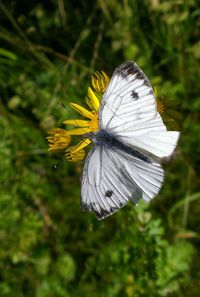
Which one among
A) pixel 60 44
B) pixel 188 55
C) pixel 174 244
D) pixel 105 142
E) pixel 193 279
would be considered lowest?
pixel 193 279

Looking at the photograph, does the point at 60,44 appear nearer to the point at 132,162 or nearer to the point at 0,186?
the point at 0,186

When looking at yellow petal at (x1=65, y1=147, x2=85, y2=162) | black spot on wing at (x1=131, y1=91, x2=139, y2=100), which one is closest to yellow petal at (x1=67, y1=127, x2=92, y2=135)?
yellow petal at (x1=65, y1=147, x2=85, y2=162)

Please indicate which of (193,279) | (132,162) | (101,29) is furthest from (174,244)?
(101,29)

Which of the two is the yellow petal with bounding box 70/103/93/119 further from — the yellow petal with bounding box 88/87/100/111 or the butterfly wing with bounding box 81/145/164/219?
the butterfly wing with bounding box 81/145/164/219

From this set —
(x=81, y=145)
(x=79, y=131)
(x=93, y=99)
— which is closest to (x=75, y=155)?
(x=81, y=145)

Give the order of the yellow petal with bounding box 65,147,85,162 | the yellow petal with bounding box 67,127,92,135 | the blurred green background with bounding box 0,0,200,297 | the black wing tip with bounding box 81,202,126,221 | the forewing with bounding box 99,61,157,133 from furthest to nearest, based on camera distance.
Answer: the blurred green background with bounding box 0,0,200,297, the yellow petal with bounding box 67,127,92,135, the yellow petal with bounding box 65,147,85,162, the forewing with bounding box 99,61,157,133, the black wing tip with bounding box 81,202,126,221

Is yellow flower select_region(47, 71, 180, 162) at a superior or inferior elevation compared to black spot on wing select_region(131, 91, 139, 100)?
inferior

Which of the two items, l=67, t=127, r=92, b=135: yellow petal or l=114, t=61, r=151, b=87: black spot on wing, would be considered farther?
l=67, t=127, r=92, b=135: yellow petal
